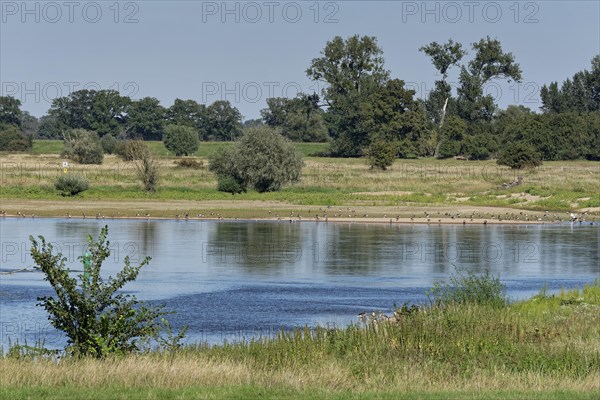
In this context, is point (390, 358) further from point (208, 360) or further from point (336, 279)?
point (336, 279)

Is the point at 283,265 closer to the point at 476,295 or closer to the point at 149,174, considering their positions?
the point at 476,295

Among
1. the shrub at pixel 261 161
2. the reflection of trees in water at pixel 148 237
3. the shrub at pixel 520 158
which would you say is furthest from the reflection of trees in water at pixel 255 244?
the shrub at pixel 520 158

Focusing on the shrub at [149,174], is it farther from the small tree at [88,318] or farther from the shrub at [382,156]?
the small tree at [88,318]

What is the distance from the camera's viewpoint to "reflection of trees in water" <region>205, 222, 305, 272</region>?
46.2 meters

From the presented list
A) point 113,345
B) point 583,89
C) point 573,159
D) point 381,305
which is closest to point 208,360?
point 113,345

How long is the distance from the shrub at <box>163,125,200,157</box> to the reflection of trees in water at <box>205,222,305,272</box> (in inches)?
3371

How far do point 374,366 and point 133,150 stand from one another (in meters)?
96.3

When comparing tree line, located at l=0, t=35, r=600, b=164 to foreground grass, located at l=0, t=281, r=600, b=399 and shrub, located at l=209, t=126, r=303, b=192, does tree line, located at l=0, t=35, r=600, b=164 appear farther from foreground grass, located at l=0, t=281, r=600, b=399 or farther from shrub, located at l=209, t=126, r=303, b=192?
foreground grass, located at l=0, t=281, r=600, b=399

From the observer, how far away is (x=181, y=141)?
504 feet

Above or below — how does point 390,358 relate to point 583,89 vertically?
below

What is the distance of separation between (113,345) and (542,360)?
7485 millimetres

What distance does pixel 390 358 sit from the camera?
19.3m

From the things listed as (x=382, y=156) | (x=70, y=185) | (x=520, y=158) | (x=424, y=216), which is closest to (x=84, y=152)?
(x=382, y=156)

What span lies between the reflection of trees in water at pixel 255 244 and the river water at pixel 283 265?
56mm
